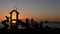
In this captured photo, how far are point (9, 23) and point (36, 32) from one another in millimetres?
6438

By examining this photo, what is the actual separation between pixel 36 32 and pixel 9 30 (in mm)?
5168

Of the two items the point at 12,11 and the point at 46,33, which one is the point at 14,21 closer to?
the point at 12,11

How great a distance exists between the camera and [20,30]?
1307 inches

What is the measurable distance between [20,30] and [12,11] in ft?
14.4

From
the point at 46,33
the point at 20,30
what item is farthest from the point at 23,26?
the point at 46,33

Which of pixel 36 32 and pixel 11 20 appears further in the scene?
pixel 11 20

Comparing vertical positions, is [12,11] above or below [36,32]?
above

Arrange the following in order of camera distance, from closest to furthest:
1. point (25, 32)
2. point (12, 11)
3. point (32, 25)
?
point (25, 32)
point (12, 11)
point (32, 25)

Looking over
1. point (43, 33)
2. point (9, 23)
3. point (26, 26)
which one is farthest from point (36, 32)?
point (9, 23)

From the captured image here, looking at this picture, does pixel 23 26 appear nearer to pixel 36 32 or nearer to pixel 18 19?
pixel 18 19

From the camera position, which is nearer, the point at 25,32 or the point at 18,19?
the point at 25,32

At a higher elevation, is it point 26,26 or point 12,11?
point 12,11

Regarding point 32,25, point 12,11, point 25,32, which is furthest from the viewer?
point 32,25

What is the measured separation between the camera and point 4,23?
37.6 meters
